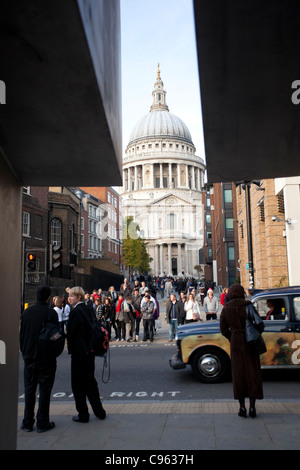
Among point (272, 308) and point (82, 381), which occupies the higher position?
point (272, 308)

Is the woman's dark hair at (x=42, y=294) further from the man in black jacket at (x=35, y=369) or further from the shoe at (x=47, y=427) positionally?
the shoe at (x=47, y=427)

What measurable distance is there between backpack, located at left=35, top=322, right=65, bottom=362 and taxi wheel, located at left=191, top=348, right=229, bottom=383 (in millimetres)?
4257

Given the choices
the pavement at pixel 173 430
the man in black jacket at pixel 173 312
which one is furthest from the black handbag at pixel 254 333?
the man in black jacket at pixel 173 312

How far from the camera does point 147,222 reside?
118125 mm

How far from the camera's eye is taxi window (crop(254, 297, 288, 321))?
9188 millimetres

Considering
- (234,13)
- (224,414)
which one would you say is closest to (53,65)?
(234,13)

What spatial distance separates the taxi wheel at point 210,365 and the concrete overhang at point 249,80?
5574 mm

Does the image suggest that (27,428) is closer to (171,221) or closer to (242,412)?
(242,412)

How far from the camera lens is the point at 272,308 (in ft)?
30.7

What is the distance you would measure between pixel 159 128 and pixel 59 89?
Result: 148751 mm

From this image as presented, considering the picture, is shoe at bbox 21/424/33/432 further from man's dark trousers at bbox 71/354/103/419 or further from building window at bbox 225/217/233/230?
building window at bbox 225/217/233/230

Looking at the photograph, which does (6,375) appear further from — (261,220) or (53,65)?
(261,220)

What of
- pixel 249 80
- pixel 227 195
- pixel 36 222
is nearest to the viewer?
pixel 249 80

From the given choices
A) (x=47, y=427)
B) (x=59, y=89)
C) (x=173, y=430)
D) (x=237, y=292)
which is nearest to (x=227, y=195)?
(x=237, y=292)
